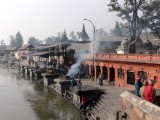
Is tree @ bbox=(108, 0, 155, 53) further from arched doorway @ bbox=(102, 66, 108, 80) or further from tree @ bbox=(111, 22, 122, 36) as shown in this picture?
tree @ bbox=(111, 22, 122, 36)

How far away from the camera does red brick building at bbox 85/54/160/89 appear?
94.5ft

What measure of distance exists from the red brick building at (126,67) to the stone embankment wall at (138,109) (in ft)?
40.8

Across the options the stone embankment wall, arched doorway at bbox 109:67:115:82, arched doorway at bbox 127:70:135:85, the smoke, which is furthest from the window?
the stone embankment wall

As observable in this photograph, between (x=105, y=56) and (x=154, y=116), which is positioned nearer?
(x=154, y=116)

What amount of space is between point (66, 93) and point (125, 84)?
756 cm

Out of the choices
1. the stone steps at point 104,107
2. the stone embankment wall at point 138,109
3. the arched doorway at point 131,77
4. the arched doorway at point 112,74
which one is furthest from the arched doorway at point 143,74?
the stone embankment wall at point 138,109

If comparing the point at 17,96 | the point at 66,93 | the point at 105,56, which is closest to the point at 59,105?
the point at 66,93

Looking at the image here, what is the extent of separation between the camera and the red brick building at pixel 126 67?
28.8 metres

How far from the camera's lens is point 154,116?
11711mm

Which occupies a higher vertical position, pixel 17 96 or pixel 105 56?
pixel 105 56

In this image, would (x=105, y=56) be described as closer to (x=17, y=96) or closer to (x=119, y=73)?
(x=119, y=73)

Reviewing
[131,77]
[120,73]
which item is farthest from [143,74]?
[120,73]

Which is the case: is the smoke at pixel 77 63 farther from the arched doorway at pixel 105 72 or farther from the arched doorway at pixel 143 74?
the arched doorway at pixel 143 74

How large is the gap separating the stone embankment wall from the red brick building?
40.8ft
